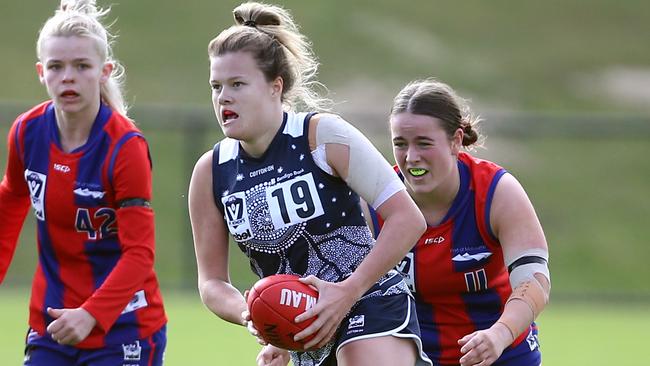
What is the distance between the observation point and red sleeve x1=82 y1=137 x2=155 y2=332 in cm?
428

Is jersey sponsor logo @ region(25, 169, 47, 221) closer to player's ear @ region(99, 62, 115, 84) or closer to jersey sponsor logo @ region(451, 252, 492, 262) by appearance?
player's ear @ region(99, 62, 115, 84)

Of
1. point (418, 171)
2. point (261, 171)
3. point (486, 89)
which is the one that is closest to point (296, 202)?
point (261, 171)

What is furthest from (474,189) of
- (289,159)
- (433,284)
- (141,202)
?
(141,202)

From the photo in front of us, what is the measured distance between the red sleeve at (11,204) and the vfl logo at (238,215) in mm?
942

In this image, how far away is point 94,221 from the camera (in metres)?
4.40

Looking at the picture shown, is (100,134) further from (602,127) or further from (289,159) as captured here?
(602,127)

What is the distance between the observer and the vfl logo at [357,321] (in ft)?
12.8

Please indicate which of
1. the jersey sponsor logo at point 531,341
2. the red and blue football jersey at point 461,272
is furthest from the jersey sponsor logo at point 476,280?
the jersey sponsor logo at point 531,341

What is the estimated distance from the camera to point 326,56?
20562 millimetres

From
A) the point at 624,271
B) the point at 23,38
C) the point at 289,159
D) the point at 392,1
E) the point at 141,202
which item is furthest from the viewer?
the point at 392,1

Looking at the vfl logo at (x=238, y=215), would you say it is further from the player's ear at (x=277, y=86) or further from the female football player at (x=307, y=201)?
the player's ear at (x=277, y=86)

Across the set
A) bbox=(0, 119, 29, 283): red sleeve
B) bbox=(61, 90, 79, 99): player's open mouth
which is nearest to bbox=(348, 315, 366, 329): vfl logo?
bbox=(61, 90, 79, 99): player's open mouth

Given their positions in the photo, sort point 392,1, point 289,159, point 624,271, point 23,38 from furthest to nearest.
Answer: point 392,1
point 23,38
point 624,271
point 289,159

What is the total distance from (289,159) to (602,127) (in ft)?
31.6
